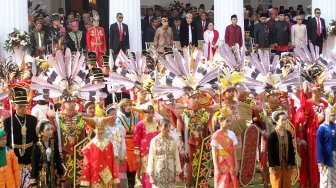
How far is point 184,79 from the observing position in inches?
605

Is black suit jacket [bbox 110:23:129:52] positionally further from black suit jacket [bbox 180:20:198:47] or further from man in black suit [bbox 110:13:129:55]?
black suit jacket [bbox 180:20:198:47]

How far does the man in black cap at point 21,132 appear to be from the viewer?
14.7 meters

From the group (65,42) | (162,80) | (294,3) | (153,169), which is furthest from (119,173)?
(294,3)

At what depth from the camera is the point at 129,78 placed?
1641 centimetres

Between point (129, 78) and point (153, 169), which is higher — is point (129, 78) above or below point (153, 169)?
above

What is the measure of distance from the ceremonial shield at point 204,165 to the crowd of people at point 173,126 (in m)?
0.01

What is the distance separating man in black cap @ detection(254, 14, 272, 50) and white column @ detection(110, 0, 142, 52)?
3.17m

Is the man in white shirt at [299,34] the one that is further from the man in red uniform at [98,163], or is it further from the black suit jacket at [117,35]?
the man in red uniform at [98,163]

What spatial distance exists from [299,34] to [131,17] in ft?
14.7

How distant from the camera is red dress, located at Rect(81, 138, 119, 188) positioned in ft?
44.9

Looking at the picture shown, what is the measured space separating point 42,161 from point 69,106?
3.81 feet

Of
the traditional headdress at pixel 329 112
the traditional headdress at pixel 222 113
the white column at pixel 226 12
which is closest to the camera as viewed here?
the traditional headdress at pixel 222 113

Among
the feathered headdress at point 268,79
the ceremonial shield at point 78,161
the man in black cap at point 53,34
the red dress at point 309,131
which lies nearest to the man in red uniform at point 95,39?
the man in black cap at point 53,34

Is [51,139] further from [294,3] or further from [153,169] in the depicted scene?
[294,3]
